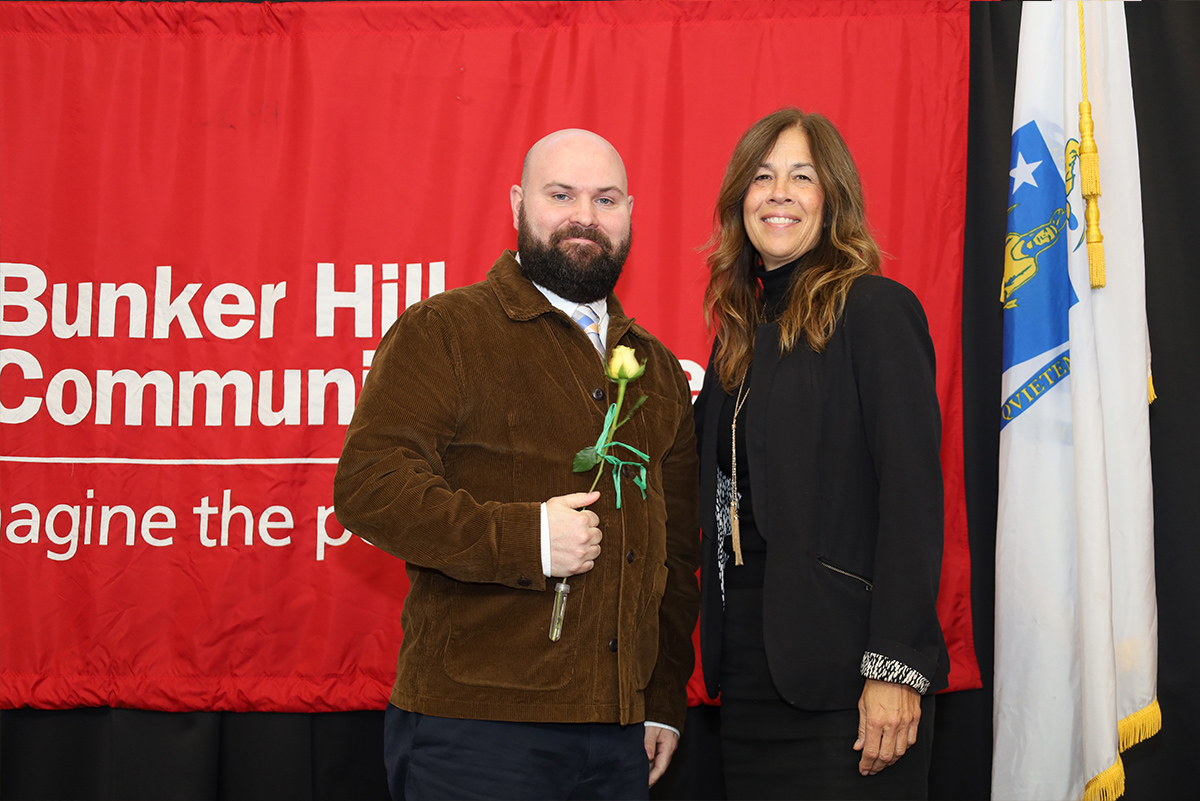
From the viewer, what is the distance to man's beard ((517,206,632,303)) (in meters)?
1.79

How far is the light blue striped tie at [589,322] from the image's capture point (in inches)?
72.0

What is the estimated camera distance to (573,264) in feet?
5.87

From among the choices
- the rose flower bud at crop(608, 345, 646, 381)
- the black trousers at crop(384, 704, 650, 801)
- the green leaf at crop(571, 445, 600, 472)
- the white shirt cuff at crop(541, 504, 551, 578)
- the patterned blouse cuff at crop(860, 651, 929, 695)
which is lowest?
the black trousers at crop(384, 704, 650, 801)

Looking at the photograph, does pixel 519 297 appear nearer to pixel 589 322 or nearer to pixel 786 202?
pixel 589 322

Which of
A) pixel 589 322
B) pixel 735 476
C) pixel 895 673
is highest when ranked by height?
pixel 589 322

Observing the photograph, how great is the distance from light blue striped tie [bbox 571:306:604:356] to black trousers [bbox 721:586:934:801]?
0.57 metres

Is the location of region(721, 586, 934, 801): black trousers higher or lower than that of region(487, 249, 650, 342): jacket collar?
lower

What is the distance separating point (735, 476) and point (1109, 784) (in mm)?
1588

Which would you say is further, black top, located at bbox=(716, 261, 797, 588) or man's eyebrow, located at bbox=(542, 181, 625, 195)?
man's eyebrow, located at bbox=(542, 181, 625, 195)

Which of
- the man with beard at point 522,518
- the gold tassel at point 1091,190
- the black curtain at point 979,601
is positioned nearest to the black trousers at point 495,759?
the man with beard at point 522,518

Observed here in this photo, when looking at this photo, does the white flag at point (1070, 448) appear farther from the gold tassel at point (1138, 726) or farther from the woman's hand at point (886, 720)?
the woman's hand at point (886, 720)

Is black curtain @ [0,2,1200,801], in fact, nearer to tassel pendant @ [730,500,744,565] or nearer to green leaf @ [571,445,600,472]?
tassel pendant @ [730,500,744,565]

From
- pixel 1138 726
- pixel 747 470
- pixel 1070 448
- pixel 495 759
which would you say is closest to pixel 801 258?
pixel 747 470

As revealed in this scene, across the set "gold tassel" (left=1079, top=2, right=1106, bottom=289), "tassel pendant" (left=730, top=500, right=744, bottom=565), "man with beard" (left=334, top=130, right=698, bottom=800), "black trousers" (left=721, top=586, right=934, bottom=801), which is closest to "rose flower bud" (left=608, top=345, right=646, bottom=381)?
"man with beard" (left=334, top=130, right=698, bottom=800)
